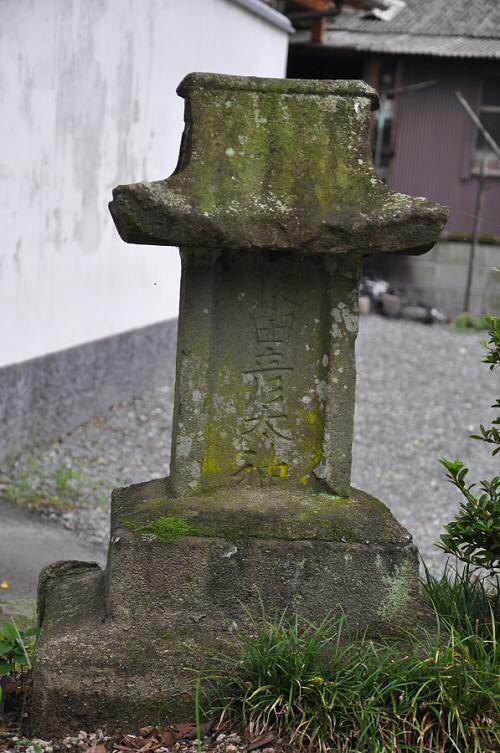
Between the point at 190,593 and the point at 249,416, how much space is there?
2.11ft

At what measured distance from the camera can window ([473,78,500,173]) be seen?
16562mm

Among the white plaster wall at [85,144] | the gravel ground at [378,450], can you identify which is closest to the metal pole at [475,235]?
the gravel ground at [378,450]

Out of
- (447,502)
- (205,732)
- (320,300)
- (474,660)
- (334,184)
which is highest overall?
(334,184)

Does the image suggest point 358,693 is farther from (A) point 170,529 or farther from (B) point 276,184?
(B) point 276,184

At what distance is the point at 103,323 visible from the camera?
25.4 ft

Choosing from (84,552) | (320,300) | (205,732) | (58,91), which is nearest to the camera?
(205,732)

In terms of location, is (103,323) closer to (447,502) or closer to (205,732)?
(447,502)

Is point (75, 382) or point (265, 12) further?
point (265, 12)

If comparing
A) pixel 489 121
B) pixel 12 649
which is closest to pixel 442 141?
pixel 489 121

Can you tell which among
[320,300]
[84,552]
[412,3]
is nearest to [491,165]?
[412,3]

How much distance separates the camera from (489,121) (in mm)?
16781

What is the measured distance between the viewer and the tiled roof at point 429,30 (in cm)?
1562

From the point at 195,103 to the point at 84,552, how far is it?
10.00ft

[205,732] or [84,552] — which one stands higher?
[205,732]
